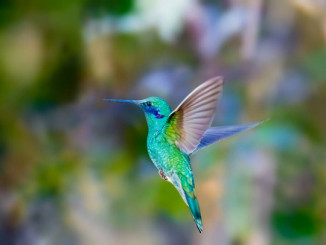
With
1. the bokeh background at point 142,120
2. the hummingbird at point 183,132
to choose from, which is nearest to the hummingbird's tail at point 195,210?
the hummingbird at point 183,132

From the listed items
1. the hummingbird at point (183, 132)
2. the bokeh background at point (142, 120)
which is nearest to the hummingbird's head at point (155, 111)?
the hummingbird at point (183, 132)

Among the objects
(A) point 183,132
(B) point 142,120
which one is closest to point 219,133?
(A) point 183,132

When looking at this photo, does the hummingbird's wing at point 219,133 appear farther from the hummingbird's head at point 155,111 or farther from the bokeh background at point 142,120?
the bokeh background at point 142,120

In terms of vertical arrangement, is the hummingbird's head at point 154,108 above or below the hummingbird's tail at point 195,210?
above

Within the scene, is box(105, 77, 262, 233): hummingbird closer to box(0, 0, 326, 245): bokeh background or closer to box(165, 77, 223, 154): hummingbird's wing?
box(165, 77, 223, 154): hummingbird's wing

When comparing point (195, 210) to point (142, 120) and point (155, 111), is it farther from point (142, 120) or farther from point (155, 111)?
point (142, 120)

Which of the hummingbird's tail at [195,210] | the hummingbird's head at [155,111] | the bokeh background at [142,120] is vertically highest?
the hummingbird's head at [155,111]

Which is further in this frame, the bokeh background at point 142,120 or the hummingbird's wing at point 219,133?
the bokeh background at point 142,120
